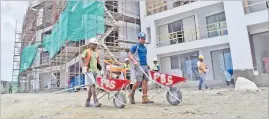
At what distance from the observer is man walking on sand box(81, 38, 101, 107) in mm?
4660

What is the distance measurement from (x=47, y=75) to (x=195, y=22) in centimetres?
1377

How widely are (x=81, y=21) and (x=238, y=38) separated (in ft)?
29.9

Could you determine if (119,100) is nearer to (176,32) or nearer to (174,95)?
(174,95)

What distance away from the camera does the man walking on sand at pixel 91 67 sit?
4660mm

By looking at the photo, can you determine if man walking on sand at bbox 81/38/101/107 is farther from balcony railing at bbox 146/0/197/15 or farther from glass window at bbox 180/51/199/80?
balcony railing at bbox 146/0/197/15

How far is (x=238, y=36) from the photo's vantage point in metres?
12.0

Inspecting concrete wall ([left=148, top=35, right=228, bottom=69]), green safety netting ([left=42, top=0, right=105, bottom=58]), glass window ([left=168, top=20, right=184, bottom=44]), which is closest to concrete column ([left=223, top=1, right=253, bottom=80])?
concrete wall ([left=148, top=35, right=228, bottom=69])

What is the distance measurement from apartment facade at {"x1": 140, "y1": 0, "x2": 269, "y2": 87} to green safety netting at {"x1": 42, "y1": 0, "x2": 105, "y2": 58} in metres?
3.39

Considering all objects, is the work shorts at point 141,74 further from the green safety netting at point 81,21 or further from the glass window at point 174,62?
the glass window at point 174,62

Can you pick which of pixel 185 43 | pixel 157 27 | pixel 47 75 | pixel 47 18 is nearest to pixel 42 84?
pixel 47 75

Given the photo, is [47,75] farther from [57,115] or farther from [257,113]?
[257,113]

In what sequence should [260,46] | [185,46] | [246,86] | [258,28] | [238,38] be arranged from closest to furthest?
[246,86]
[258,28]
[238,38]
[260,46]
[185,46]

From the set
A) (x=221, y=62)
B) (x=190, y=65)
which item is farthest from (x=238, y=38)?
(x=190, y=65)

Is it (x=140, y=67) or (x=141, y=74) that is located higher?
(x=140, y=67)
